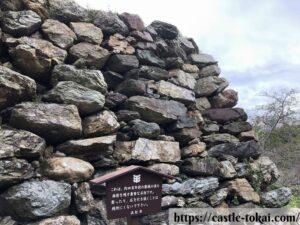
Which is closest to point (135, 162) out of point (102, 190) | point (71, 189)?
point (102, 190)

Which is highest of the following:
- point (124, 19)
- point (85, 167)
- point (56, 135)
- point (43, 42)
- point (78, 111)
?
point (124, 19)

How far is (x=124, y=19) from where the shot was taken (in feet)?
30.1

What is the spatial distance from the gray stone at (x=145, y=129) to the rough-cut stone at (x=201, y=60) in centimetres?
345

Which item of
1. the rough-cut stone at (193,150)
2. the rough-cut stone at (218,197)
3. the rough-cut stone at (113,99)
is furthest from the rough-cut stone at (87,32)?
the rough-cut stone at (218,197)

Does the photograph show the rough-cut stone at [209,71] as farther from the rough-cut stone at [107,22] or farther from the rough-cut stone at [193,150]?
the rough-cut stone at [107,22]

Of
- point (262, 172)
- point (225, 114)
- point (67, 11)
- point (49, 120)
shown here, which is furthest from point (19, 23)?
point (262, 172)

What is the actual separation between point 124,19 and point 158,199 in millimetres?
5768

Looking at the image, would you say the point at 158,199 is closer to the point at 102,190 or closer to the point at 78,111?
the point at 102,190

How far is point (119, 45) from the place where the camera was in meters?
8.54

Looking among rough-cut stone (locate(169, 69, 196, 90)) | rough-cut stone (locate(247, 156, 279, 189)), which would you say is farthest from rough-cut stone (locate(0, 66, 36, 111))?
rough-cut stone (locate(247, 156, 279, 189))

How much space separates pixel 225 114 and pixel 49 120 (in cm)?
529

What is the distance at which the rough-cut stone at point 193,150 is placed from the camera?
834 centimetres

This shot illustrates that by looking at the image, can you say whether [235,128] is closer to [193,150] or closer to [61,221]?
[193,150]

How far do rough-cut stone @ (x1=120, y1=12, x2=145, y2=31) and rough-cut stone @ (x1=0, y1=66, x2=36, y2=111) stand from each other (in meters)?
3.61
